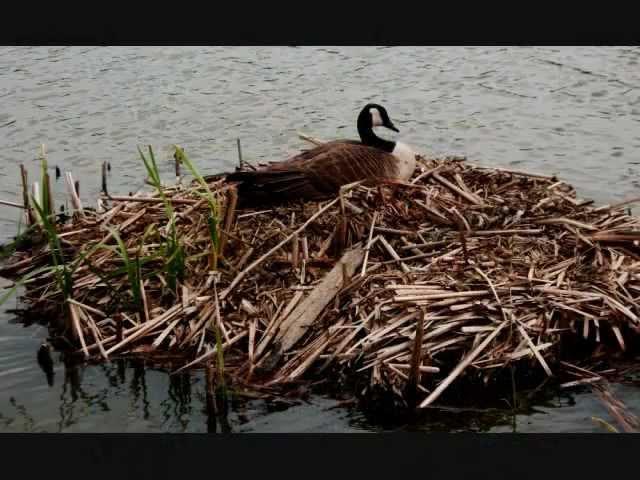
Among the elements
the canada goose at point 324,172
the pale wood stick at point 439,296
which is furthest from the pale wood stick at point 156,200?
the pale wood stick at point 439,296

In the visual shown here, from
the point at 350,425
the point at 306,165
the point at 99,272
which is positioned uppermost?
the point at 306,165

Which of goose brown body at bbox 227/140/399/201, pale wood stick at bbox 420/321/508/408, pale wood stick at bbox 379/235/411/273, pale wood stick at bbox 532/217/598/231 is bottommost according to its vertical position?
pale wood stick at bbox 420/321/508/408

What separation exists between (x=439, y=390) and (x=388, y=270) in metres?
1.51

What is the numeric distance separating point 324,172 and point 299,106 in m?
6.42

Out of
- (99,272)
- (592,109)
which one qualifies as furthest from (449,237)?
(592,109)

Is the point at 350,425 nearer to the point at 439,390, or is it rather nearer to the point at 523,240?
the point at 439,390

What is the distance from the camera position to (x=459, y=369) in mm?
7746

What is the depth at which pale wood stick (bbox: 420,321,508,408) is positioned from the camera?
298 inches

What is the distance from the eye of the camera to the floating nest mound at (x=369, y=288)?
8.05 meters

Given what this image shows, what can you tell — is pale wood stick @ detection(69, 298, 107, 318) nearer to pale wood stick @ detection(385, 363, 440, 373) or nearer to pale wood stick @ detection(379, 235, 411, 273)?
pale wood stick @ detection(379, 235, 411, 273)

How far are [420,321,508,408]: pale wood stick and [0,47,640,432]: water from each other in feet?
11.9

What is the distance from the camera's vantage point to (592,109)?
620 inches

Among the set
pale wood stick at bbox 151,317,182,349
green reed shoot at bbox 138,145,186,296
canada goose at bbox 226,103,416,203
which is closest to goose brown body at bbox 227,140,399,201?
canada goose at bbox 226,103,416,203

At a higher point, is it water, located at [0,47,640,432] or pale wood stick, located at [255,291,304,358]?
water, located at [0,47,640,432]
